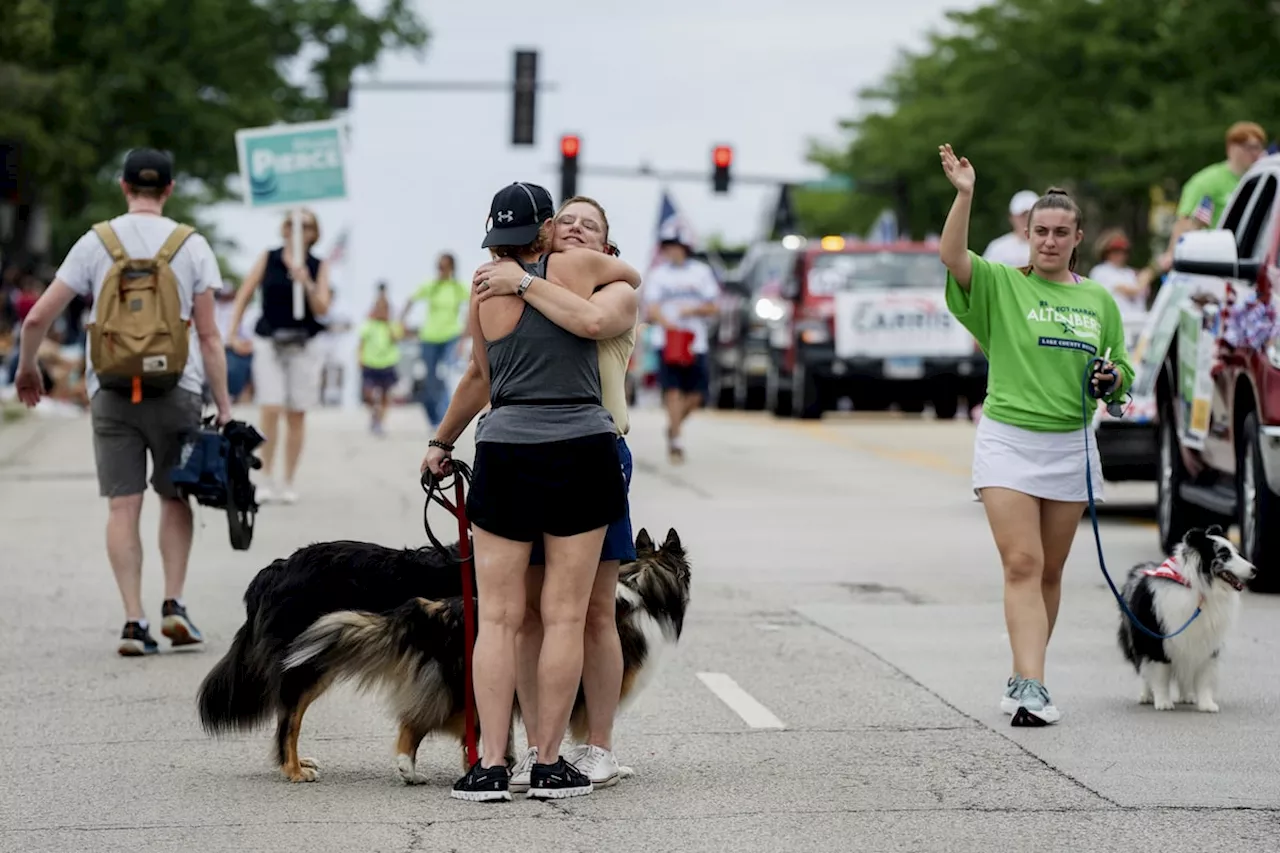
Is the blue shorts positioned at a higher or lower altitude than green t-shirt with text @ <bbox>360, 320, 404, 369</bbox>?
higher

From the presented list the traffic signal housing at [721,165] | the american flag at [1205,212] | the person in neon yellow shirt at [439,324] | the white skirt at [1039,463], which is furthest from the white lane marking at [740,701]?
the traffic signal housing at [721,165]

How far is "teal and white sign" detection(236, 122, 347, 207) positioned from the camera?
25469 millimetres

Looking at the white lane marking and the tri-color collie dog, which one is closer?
the tri-color collie dog

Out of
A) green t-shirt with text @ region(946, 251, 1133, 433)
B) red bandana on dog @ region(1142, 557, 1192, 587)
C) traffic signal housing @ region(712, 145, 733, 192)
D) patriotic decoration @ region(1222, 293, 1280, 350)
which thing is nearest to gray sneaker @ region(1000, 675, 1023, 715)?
red bandana on dog @ region(1142, 557, 1192, 587)

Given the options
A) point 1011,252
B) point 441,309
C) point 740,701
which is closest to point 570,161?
point 441,309

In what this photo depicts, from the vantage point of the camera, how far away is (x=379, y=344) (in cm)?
3084

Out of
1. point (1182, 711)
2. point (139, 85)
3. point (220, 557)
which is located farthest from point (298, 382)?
point (139, 85)

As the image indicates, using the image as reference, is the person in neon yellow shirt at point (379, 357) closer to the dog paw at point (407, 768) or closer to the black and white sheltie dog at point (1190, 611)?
the black and white sheltie dog at point (1190, 611)

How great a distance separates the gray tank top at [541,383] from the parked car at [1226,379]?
5.60 meters

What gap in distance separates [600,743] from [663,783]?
239 mm

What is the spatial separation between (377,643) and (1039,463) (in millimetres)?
2584

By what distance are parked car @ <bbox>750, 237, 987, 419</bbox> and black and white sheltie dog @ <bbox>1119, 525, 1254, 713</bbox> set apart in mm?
20818

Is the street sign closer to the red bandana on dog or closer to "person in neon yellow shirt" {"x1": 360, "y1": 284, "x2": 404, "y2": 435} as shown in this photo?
"person in neon yellow shirt" {"x1": 360, "y1": 284, "x2": 404, "y2": 435}

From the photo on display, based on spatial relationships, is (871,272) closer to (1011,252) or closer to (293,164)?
(293,164)
